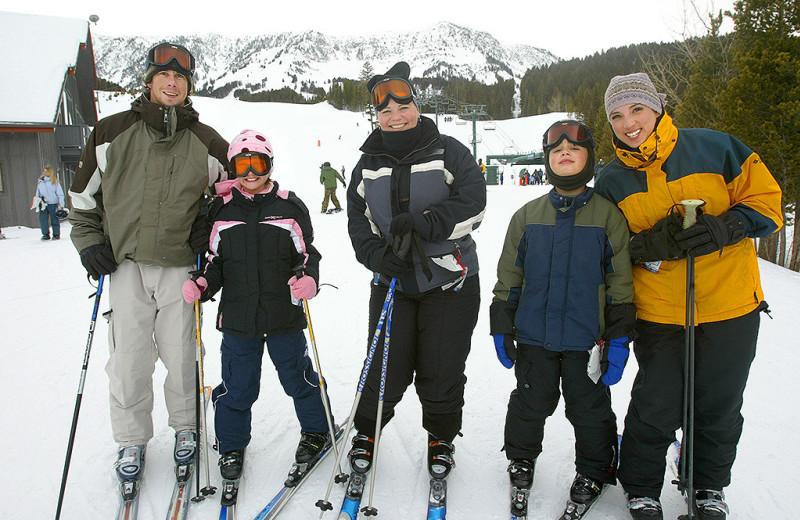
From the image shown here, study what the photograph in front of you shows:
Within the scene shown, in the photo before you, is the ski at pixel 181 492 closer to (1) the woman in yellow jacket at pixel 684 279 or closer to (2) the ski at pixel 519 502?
(2) the ski at pixel 519 502

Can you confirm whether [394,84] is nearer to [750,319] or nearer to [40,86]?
[750,319]

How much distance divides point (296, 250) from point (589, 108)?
72880mm

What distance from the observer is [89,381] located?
3.99 metres

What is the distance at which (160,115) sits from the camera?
8.46 ft

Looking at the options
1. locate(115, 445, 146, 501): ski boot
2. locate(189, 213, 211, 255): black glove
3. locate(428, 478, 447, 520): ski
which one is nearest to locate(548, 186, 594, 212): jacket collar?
locate(428, 478, 447, 520): ski

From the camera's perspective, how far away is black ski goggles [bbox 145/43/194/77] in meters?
2.61

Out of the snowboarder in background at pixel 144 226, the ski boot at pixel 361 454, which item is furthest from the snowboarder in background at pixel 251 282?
the ski boot at pixel 361 454

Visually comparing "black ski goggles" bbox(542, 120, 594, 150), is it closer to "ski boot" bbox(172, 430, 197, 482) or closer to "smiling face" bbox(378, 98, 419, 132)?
"smiling face" bbox(378, 98, 419, 132)

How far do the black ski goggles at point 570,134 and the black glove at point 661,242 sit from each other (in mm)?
550

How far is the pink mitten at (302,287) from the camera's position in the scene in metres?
2.58

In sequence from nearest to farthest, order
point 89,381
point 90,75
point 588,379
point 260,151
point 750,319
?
point 750,319, point 588,379, point 260,151, point 89,381, point 90,75

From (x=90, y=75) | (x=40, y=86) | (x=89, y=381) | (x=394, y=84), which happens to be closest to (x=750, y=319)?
(x=394, y=84)

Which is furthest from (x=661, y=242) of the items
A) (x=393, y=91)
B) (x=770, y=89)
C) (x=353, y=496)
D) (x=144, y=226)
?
(x=770, y=89)

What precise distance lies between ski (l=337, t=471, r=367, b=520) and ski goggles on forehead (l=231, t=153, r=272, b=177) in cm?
178
